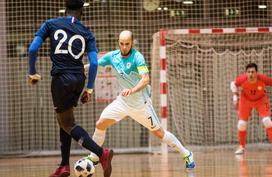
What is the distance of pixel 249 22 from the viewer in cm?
1570

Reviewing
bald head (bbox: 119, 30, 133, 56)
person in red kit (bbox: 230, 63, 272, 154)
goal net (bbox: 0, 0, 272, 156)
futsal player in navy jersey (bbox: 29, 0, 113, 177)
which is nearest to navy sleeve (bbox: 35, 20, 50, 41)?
futsal player in navy jersey (bbox: 29, 0, 113, 177)

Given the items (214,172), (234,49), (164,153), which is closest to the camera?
(214,172)

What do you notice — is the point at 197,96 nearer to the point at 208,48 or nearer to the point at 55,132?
the point at 208,48

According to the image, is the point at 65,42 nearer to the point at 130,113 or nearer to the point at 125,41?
the point at 125,41

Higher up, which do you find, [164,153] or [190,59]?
[190,59]

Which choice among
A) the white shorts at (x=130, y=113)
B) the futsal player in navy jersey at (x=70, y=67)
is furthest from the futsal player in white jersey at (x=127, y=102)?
the futsal player in navy jersey at (x=70, y=67)

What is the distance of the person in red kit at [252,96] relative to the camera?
509 inches

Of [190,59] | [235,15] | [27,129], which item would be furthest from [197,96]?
[27,129]

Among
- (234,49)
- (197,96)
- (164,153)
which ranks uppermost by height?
(234,49)

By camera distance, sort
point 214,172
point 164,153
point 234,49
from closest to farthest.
Answer: point 214,172, point 164,153, point 234,49

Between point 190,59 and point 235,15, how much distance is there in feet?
4.93

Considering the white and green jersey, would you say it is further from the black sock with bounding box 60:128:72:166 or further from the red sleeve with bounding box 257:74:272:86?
the red sleeve with bounding box 257:74:272:86

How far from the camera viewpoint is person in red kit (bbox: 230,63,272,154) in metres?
12.9

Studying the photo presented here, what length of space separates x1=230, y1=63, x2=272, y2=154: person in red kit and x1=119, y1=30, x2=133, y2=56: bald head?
186 inches
